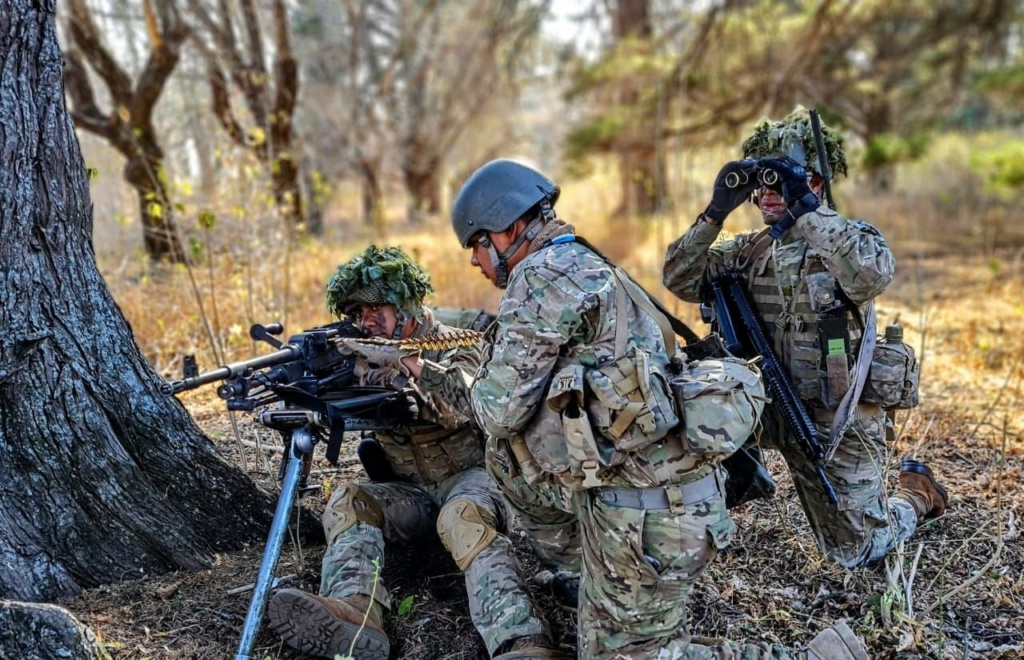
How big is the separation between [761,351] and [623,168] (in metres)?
11.2

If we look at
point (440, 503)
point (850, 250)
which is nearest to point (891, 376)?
point (850, 250)

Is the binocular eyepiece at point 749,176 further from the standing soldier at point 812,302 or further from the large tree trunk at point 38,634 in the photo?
the large tree trunk at point 38,634

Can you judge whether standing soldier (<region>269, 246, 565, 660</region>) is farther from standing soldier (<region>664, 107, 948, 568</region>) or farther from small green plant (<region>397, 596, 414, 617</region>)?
standing soldier (<region>664, 107, 948, 568</region>)

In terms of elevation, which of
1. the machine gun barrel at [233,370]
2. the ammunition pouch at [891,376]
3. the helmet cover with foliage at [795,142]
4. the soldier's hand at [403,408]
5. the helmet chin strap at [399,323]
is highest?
the helmet cover with foliage at [795,142]

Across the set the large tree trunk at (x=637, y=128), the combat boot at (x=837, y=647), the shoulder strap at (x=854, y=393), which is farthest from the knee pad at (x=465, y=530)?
the large tree trunk at (x=637, y=128)

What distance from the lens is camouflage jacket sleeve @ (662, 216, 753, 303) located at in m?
3.40

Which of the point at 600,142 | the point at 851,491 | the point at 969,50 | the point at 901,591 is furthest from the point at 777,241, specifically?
the point at 969,50

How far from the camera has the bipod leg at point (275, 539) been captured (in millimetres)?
2562

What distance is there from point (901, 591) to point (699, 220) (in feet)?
5.42

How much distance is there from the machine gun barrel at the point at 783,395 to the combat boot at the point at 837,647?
797 mm

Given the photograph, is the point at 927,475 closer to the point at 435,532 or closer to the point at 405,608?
the point at 435,532

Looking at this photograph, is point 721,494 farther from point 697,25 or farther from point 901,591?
point 697,25

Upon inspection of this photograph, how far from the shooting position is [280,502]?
9.08 feet

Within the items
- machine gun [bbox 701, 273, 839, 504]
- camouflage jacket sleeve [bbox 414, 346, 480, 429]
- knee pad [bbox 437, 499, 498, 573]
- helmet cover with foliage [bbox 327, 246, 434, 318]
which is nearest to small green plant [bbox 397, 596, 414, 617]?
knee pad [bbox 437, 499, 498, 573]
